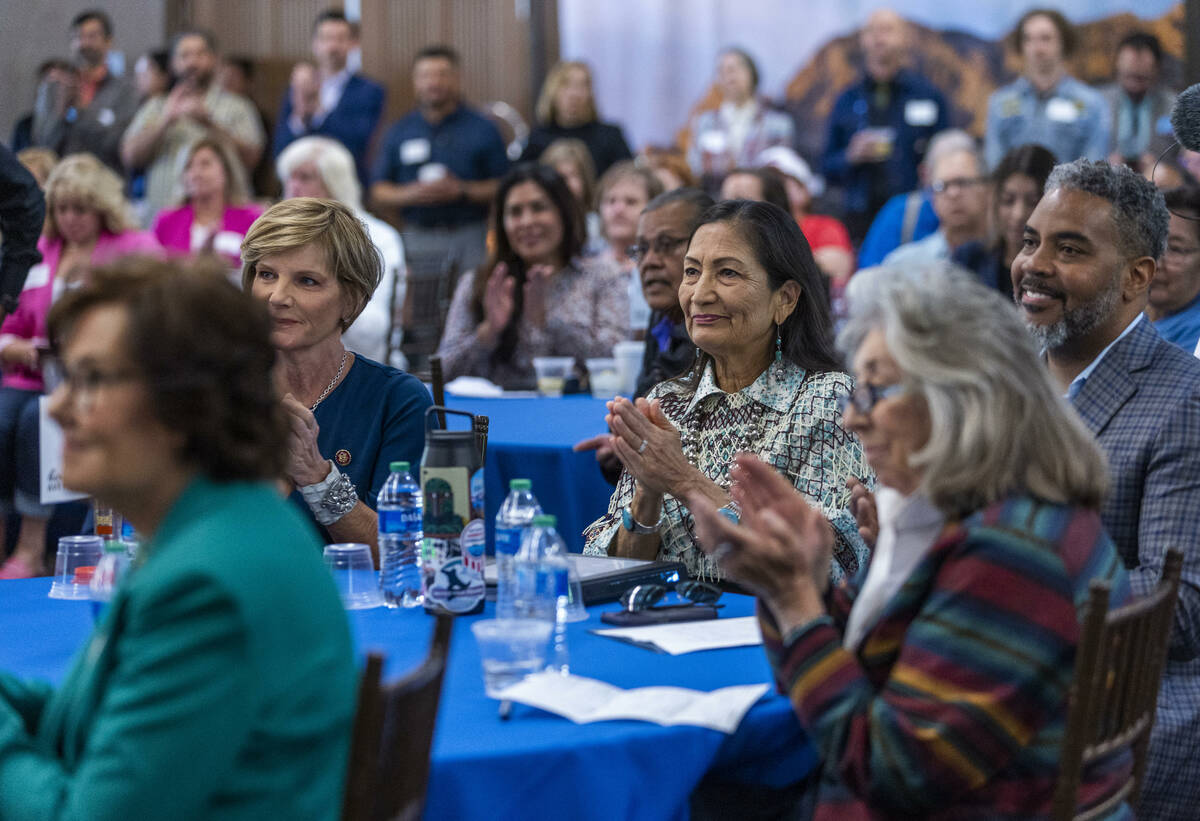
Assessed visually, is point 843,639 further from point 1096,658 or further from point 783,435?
point 783,435

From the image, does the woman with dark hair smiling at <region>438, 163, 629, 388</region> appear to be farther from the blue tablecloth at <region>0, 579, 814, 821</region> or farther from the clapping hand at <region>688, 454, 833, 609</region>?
the clapping hand at <region>688, 454, 833, 609</region>

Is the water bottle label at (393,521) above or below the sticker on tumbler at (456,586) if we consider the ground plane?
above

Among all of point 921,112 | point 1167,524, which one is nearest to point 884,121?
point 921,112

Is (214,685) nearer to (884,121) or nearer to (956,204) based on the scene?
(956,204)

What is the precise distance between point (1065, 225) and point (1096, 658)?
4.58 feet

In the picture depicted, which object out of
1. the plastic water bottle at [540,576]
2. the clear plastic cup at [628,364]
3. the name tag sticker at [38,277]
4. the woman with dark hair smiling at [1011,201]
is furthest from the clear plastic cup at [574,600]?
the name tag sticker at [38,277]

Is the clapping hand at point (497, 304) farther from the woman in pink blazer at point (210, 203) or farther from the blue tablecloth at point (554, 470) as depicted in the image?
the woman in pink blazer at point (210, 203)

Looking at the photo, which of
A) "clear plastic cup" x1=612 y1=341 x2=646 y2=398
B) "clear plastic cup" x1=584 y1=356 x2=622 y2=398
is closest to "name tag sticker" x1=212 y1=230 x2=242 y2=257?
"clear plastic cup" x1=584 y1=356 x2=622 y2=398

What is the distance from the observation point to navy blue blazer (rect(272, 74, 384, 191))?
8.96 metres

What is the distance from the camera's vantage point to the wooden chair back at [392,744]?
1306mm

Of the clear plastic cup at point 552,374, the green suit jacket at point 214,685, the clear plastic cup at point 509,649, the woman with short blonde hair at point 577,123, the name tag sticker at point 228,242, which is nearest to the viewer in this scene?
the green suit jacket at point 214,685

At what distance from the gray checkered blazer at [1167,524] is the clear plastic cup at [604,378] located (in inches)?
106

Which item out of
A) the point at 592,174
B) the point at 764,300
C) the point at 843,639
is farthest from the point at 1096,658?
the point at 592,174

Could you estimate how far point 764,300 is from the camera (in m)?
2.90
